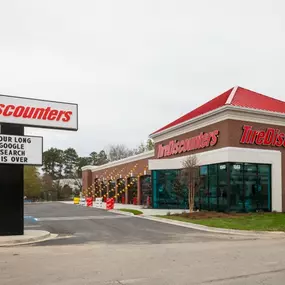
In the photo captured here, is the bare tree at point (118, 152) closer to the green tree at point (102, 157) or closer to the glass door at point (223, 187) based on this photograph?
the green tree at point (102, 157)

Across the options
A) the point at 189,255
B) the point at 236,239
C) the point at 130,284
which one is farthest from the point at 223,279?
the point at 236,239

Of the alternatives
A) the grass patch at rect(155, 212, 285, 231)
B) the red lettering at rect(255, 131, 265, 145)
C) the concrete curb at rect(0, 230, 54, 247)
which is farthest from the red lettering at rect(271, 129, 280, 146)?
the concrete curb at rect(0, 230, 54, 247)

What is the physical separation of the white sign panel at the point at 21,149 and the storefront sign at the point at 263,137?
15.2m

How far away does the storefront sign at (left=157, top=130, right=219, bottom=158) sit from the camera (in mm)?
28536

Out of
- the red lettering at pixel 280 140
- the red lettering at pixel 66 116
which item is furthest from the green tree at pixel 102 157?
the red lettering at pixel 66 116

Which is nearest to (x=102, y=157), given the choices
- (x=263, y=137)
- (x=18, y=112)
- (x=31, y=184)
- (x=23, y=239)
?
(x=31, y=184)

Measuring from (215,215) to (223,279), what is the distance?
16.7 meters

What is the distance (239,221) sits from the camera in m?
22.0

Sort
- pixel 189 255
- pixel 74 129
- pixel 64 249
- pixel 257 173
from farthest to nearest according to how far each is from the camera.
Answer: pixel 257 173
pixel 74 129
pixel 64 249
pixel 189 255

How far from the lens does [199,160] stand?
28.9 metres

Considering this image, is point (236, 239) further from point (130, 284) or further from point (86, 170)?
point (86, 170)

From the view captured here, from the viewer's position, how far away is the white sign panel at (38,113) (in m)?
16.4

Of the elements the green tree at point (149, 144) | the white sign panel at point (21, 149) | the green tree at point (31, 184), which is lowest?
the green tree at point (31, 184)

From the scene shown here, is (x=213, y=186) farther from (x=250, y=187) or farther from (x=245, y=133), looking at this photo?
(x=245, y=133)
